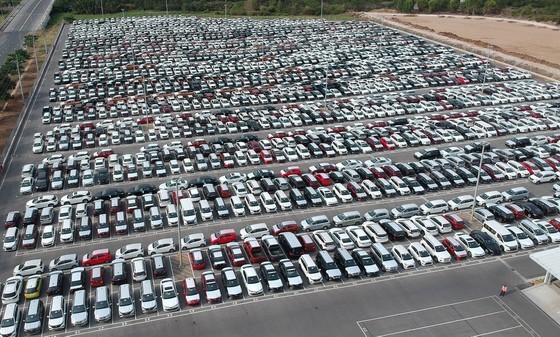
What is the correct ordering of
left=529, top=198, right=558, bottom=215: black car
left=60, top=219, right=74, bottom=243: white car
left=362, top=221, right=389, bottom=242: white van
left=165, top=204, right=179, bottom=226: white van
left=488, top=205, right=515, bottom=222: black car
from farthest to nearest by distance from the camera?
1. left=529, top=198, right=558, bottom=215: black car
2. left=165, top=204, right=179, bottom=226: white van
3. left=488, top=205, right=515, bottom=222: black car
4. left=60, top=219, right=74, bottom=243: white car
5. left=362, top=221, right=389, bottom=242: white van

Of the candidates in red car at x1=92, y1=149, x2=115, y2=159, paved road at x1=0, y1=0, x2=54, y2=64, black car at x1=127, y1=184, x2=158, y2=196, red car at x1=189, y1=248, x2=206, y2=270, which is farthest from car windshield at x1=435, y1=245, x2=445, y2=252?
paved road at x1=0, y1=0, x2=54, y2=64

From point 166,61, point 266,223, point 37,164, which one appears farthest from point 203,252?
point 166,61

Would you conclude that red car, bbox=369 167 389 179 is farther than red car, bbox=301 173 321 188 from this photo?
Yes

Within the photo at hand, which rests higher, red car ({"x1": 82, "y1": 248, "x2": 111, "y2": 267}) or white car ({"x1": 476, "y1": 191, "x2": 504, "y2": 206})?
white car ({"x1": 476, "y1": 191, "x2": 504, "y2": 206})

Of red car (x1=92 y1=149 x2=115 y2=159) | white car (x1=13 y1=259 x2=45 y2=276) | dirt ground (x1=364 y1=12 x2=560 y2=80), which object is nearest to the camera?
white car (x1=13 y1=259 x2=45 y2=276)

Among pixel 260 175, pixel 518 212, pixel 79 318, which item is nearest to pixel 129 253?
pixel 79 318

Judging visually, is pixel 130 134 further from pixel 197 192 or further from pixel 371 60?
pixel 371 60

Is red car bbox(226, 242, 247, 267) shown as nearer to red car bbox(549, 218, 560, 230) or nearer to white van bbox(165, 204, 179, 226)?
white van bbox(165, 204, 179, 226)
